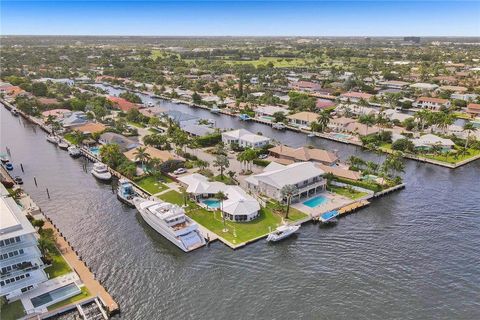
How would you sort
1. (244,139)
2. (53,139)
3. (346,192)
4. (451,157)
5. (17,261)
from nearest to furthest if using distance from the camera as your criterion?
(17,261)
(346,192)
(451,157)
(244,139)
(53,139)

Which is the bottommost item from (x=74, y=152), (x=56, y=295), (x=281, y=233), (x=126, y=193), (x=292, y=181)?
(x=56, y=295)

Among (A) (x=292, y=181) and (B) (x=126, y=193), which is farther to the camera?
(B) (x=126, y=193)

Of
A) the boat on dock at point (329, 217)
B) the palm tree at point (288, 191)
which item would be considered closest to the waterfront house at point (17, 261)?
the palm tree at point (288, 191)

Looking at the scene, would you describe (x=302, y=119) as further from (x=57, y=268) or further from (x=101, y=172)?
(x=57, y=268)

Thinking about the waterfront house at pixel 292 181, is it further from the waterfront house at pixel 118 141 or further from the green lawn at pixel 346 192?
the waterfront house at pixel 118 141

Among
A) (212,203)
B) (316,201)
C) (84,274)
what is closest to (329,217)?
(316,201)

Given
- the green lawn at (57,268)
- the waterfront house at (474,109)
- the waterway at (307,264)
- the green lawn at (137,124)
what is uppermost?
the waterfront house at (474,109)
